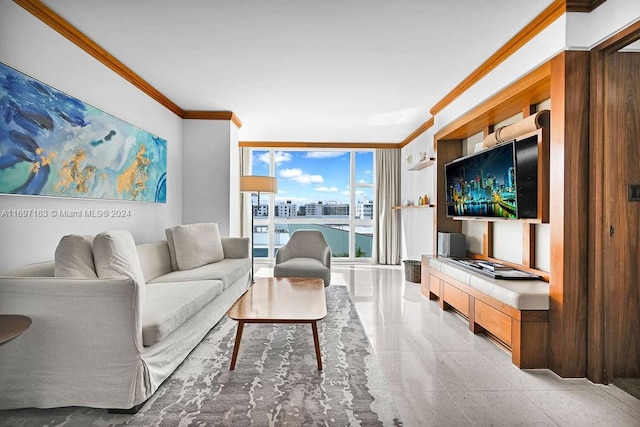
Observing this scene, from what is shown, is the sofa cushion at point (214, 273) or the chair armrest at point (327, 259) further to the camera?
the chair armrest at point (327, 259)

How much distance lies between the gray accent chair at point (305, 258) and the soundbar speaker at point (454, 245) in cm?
145

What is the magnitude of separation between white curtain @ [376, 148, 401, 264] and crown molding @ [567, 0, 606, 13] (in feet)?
16.9

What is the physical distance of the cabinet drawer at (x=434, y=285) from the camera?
167 inches

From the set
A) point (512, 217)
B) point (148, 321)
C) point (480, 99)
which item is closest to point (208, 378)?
point (148, 321)

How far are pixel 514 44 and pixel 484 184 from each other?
1264 mm

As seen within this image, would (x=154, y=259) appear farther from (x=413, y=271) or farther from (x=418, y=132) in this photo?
(x=418, y=132)

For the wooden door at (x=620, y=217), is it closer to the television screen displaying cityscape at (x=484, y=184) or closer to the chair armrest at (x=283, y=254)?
the television screen displaying cityscape at (x=484, y=184)

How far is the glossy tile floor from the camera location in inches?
77.9

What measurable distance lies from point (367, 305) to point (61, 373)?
2995 mm

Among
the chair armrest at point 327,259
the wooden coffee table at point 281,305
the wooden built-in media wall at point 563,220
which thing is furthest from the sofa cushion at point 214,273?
the wooden built-in media wall at point 563,220

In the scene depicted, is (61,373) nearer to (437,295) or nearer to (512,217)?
(512,217)

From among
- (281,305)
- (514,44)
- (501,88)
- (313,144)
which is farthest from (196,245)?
(313,144)

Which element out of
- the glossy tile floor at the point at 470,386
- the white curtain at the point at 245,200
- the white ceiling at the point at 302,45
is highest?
the white ceiling at the point at 302,45

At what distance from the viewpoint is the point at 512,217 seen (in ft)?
10.3
